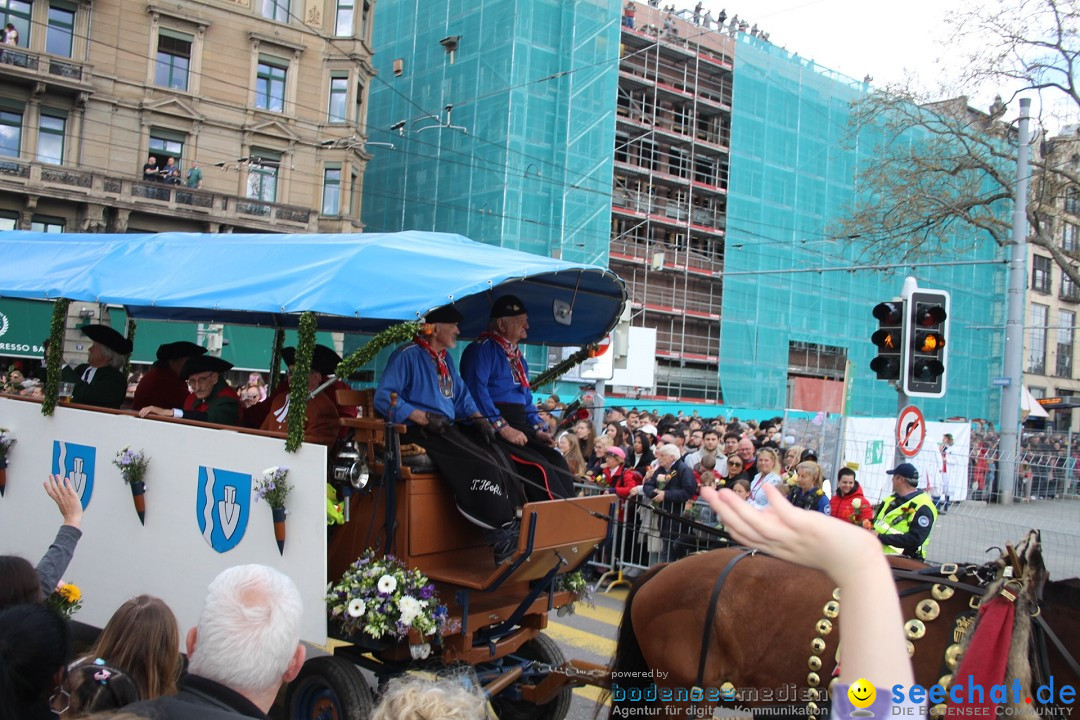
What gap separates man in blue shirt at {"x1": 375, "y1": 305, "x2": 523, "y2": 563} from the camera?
509 centimetres

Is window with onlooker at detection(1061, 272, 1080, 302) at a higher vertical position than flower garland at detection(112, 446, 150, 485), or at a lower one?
higher

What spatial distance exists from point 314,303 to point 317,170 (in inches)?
1155

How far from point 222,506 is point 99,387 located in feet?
7.91

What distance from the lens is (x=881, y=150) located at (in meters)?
25.0

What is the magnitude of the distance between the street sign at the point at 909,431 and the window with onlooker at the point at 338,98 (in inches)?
1101

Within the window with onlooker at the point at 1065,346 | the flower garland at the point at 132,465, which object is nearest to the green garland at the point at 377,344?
the flower garland at the point at 132,465

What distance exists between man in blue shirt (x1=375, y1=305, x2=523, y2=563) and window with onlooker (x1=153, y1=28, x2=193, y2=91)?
1123 inches

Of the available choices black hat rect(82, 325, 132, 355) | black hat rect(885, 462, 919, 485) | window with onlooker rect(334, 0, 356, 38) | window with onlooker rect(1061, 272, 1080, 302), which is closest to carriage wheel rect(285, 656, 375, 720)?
black hat rect(82, 325, 132, 355)

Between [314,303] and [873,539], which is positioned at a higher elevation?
[314,303]

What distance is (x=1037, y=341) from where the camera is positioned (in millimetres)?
52406

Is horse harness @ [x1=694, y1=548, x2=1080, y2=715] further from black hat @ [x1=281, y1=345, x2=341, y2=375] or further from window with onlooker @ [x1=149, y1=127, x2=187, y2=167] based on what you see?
window with onlooker @ [x1=149, y1=127, x2=187, y2=167]

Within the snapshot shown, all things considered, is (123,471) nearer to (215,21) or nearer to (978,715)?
(978,715)

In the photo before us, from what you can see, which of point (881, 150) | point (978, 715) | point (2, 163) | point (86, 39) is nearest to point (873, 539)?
point (978, 715)

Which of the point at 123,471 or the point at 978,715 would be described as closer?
the point at 978,715
